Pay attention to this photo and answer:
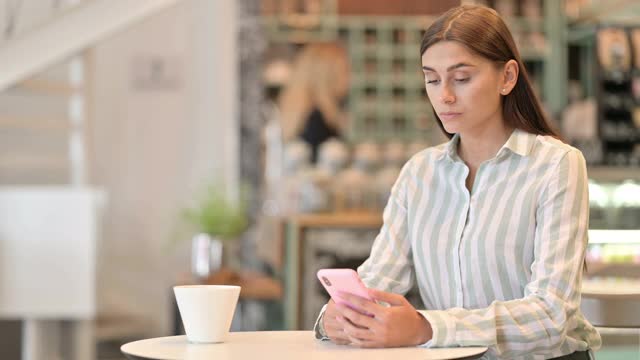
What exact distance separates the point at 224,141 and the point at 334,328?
7.07m

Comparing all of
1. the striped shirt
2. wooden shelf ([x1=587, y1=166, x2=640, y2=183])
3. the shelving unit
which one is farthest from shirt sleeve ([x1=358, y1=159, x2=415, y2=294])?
the shelving unit

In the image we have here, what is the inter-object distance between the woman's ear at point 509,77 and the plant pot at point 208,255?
467 centimetres

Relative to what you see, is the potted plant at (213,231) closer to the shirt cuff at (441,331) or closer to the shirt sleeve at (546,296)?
the shirt sleeve at (546,296)

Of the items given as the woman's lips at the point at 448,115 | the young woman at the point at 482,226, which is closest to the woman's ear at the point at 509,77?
the young woman at the point at 482,226

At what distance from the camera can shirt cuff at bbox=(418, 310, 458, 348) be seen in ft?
5.80

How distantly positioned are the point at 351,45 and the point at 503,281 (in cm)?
786

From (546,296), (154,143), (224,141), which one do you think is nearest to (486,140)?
(546,296)

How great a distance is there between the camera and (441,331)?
1.77 meters


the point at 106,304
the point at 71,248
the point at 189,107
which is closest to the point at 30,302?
the point at 71,248

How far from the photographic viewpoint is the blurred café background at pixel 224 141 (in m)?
5.98

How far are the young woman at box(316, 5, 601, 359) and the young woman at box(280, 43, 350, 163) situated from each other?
730 cm

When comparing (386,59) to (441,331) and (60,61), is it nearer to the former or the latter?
(60,61)

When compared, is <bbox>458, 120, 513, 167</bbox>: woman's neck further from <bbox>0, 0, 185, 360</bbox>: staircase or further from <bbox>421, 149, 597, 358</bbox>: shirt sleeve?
<bbox>0, 0, 185, 360</bbox>: staircase

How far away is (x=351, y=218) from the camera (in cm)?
630
